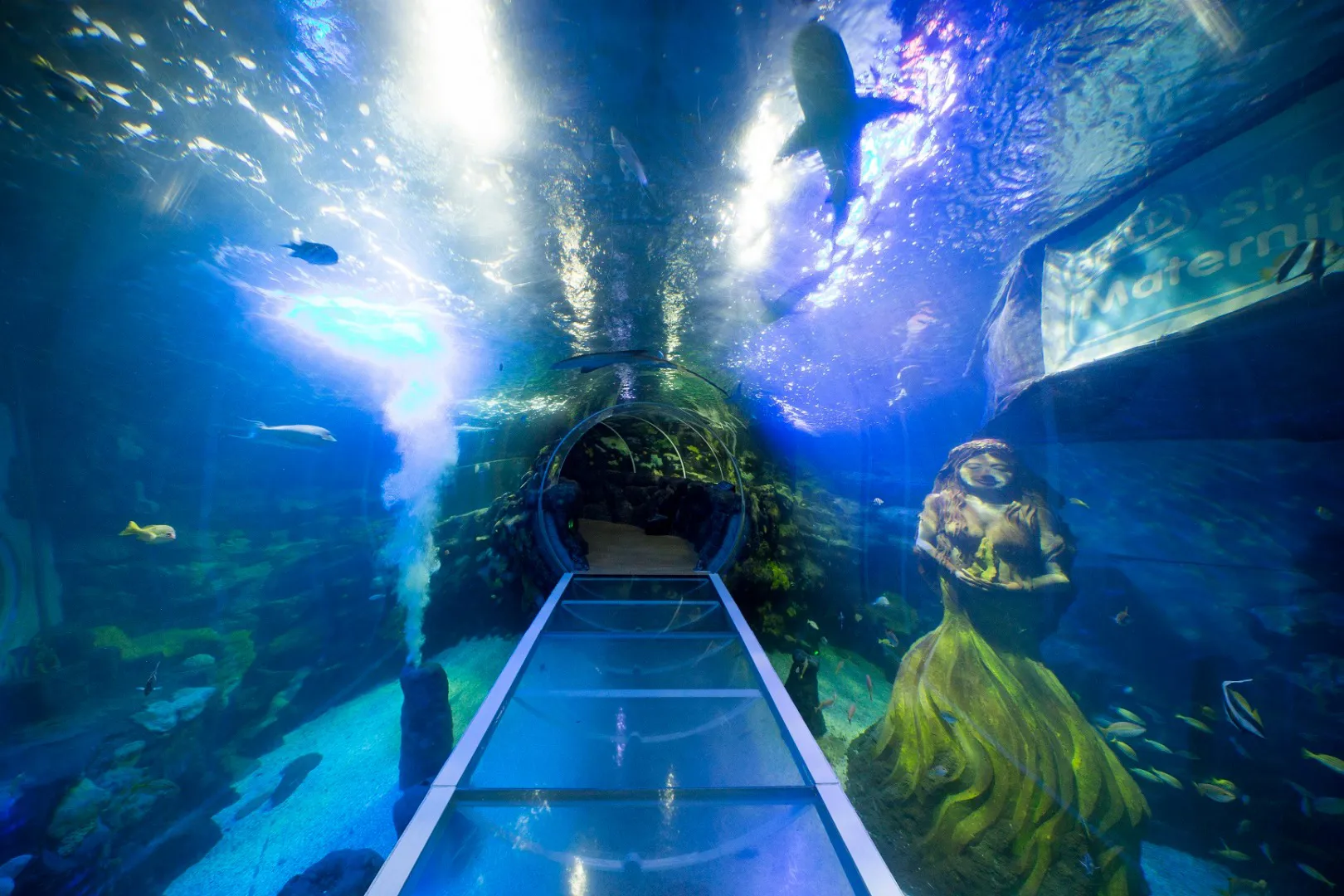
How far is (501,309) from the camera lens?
6461 millimetres

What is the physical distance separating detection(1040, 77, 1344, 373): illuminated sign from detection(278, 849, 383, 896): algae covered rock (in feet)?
34.8

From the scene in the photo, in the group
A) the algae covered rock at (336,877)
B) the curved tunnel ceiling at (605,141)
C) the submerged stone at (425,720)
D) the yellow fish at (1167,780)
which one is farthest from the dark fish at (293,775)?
the yellow fish at (1167,780)

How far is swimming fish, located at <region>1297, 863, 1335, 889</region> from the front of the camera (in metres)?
4.38

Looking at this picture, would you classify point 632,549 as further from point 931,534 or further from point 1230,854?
point 1230,854

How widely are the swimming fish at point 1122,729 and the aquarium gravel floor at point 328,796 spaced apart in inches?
416

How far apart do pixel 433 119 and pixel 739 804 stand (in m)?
5.53

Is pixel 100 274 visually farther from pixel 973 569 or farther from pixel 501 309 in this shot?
pixel 973 569

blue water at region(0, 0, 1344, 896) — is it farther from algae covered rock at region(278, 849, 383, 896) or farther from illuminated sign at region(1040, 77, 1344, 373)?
algae covered rock at region(278, 849, 383, 896)

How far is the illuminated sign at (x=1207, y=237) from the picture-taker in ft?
10.4

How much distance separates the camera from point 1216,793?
488cm

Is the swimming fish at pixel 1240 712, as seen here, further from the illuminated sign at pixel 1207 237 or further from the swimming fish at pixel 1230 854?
the illuminated sign at pixel 1207 237

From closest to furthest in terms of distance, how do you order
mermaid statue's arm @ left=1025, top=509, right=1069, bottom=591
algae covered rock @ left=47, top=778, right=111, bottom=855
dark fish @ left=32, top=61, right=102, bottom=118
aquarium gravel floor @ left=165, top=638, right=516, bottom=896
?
dark fish @ left=32, top=61, right=102, bottom=118 → algae covered rock @ left=47, top=778, right=111, bottom=855 → mermaid statue's arm @ left=1025, top=509, right=1069, bottom=591 → aquarium gravel floor @ left=165, top=638, right=516, bottom=896

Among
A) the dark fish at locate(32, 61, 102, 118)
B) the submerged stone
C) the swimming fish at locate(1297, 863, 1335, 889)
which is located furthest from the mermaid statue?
→ the dark fish at locate(32, 61, 102, 118)

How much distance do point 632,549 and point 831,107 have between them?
10200 mm
